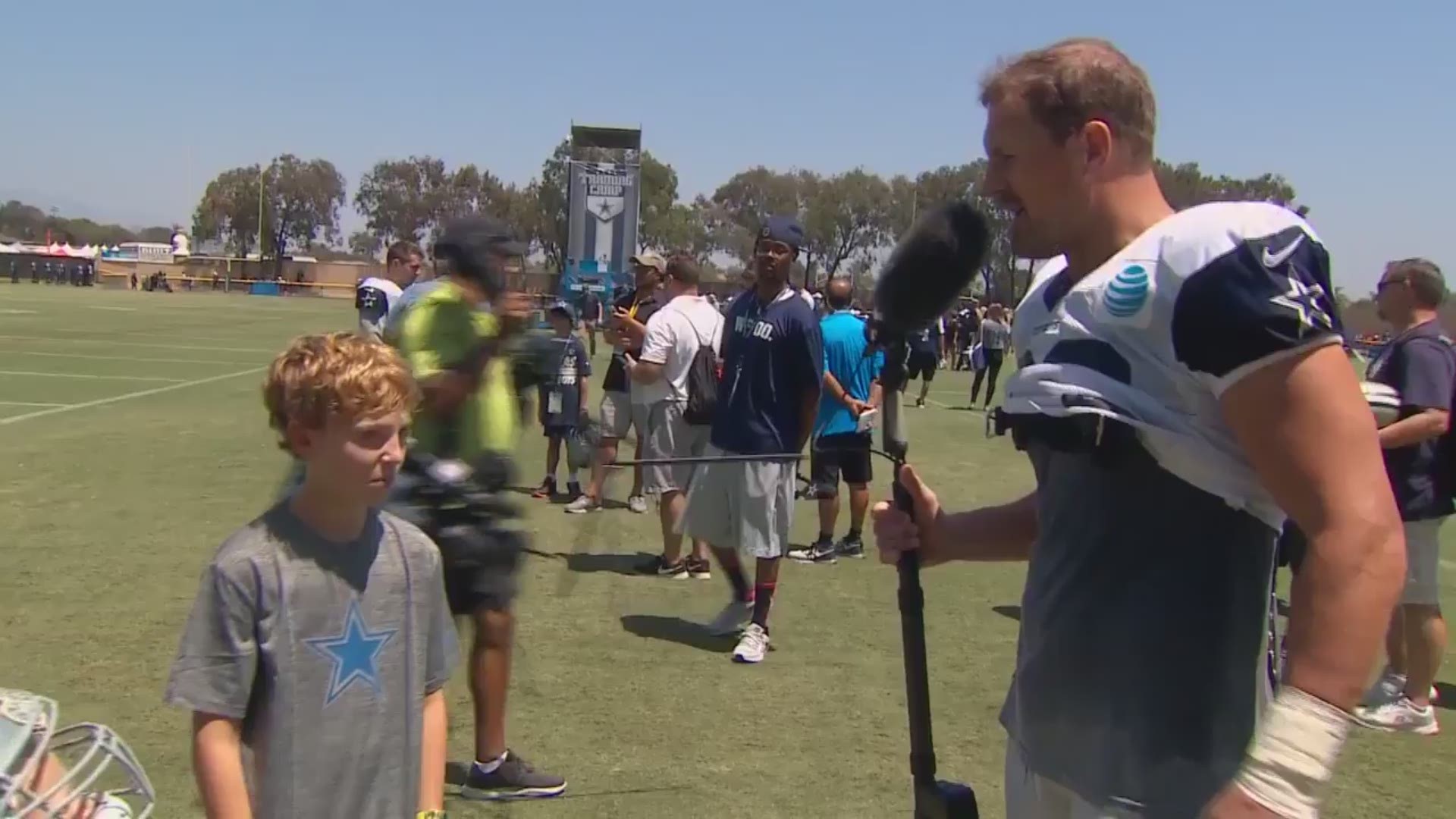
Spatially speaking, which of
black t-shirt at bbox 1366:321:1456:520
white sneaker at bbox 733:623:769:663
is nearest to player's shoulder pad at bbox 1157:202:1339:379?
black t-shirt at bbox 1366:321:1456:520

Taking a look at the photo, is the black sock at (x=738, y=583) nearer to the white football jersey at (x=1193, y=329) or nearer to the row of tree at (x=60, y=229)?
the white football jersey at (x=1193, y=329)

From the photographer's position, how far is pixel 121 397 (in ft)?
49.8

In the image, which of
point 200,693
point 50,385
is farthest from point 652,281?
A: point 50,385

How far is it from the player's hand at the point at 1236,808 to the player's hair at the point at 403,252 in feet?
22.7

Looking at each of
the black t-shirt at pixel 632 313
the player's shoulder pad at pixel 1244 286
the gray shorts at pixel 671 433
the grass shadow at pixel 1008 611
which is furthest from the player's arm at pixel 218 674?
the black t-shirt at pixel 632 313

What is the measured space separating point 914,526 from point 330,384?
3.84ft

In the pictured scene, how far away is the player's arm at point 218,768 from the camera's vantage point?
219cm

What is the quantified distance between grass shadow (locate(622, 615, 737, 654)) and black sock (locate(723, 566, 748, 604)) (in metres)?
0.21

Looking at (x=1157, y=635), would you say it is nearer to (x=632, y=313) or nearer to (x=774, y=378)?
(x=774, y=378)

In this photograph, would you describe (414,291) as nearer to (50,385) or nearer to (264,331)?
(50,385)

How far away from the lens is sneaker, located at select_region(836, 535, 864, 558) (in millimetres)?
8336

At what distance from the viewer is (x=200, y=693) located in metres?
2.17

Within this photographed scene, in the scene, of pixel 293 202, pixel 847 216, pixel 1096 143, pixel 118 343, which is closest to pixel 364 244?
pixel 293 202

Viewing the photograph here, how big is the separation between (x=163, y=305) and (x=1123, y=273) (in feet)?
168
